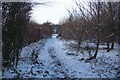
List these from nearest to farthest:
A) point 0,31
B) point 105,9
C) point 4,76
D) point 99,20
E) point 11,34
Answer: point 4,76 → point 0,31 → point 11,34 → point 99,20 → point 105,9

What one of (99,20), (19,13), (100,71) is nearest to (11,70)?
(19,13)

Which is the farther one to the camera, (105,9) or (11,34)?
(105,9)

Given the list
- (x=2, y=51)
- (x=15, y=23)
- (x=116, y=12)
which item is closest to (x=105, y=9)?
(x=116, y=12)

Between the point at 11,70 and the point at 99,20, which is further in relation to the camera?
the point at 99,20

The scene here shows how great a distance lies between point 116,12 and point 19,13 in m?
7.26

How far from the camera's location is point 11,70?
32.8 ft

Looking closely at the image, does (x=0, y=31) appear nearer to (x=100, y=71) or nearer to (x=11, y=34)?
(x=11, y=34)

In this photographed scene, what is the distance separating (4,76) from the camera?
884 cm

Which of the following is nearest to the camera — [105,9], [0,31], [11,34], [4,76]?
[4,76]

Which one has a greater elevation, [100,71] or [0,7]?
[0,7]

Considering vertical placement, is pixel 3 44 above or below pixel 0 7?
below

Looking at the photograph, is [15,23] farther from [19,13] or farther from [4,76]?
[4,76]

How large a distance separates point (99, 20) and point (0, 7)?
6578 millimetres

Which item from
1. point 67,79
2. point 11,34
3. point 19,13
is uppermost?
point 19,13
